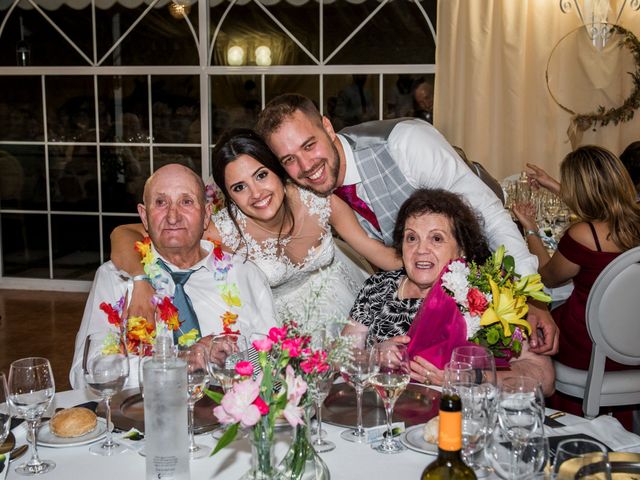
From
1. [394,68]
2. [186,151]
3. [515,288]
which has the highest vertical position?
[394,68]

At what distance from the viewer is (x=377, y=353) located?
1.65m

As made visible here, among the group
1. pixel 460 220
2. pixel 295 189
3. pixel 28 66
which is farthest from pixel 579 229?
pixel 28 66

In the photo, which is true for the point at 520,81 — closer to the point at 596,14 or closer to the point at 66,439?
the point at 596,14

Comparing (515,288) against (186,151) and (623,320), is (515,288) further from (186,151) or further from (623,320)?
(186,151)

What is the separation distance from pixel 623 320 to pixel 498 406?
1652mm

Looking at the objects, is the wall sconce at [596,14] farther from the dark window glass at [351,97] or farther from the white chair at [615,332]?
the white chair at [615,332]

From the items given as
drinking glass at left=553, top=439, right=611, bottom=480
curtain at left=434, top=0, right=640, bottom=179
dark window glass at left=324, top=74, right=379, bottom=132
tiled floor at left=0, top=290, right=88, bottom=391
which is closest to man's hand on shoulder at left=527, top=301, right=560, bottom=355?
drinking glass at left=553, top=439, right=611, bottom=480

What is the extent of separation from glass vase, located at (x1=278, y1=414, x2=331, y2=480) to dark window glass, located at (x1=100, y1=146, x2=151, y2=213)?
6.23 metres

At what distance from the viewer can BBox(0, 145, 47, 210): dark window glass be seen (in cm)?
752

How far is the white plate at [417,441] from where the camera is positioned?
159 cm

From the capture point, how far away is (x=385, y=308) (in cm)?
269

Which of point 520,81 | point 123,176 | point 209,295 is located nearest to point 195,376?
point 209,295

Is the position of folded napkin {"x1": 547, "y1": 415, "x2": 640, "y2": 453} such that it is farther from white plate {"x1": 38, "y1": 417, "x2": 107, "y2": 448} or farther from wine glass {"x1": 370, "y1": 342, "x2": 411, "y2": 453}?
white plate {"x1": 38, "y1": 417, "x2": 107, "y2": 448}

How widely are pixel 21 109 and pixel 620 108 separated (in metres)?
5.61
